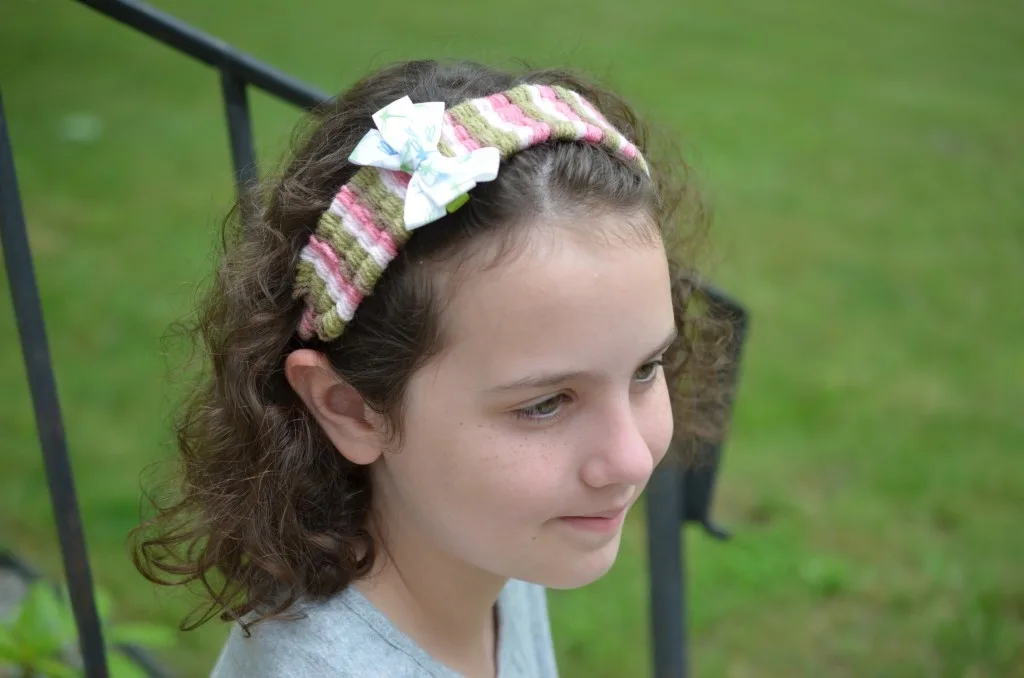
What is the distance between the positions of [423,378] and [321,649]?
0.41 m

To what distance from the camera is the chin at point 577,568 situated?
1.53 meters

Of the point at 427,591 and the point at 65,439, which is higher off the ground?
the point at 65,439

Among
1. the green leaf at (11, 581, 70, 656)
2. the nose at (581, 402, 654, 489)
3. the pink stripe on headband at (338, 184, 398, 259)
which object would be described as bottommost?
the green leaf at (11, 581, 70, 656)

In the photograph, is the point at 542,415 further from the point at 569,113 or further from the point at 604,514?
the point at 569,113

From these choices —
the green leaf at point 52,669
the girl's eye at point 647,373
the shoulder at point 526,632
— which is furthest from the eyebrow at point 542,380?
the green leaf at point 52,669

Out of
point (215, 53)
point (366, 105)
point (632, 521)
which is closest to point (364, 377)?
point (366, 105)

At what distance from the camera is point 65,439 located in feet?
5.31

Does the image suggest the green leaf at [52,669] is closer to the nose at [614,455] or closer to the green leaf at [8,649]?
the green leaf at [8,649]

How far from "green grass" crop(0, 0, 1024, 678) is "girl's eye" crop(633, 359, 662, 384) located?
637 millimetres

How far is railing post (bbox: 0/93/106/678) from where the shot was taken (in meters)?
1.54

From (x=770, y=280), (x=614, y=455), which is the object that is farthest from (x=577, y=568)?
(x=770, y=280)

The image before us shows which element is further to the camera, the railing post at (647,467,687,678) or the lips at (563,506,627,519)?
the railing post at (647,467,687,678)

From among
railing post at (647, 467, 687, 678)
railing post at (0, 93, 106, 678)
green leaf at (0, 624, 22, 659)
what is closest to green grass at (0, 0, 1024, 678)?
railing post at (0, 93, 106, 678)

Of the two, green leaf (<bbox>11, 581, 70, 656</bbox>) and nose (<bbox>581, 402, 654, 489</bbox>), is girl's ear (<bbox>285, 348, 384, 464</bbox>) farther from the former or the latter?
green leaf (<bbox>11, 581, 70, 656</bbox>)
